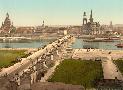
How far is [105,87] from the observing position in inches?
1708

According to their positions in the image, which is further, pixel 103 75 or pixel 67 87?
pixel 103 75

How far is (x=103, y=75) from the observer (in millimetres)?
51375

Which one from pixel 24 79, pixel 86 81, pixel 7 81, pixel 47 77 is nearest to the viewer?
pixel 7 81

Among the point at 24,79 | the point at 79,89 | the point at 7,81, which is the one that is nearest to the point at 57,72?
the point at 24,79

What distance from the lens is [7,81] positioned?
131 ft

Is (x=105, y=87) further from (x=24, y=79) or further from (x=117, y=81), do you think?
(x=24, y=79)

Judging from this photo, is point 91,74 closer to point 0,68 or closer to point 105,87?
point 105,87

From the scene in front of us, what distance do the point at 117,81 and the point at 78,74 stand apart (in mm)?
9238

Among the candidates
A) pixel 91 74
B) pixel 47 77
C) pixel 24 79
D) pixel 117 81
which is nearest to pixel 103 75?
pixel 91 74

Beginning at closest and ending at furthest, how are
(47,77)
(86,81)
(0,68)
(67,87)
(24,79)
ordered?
(67,87), (24,79), (86,81), (47,77), (0,68)

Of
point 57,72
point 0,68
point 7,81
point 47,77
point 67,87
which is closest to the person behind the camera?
point 67,87

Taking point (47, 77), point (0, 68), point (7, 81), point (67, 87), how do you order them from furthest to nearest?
point (0, 68), point (47, 77), point (7, 81), point (67, 87)

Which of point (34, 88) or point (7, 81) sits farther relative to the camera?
point (7, 81)

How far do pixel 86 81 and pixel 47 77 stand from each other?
280 inches
